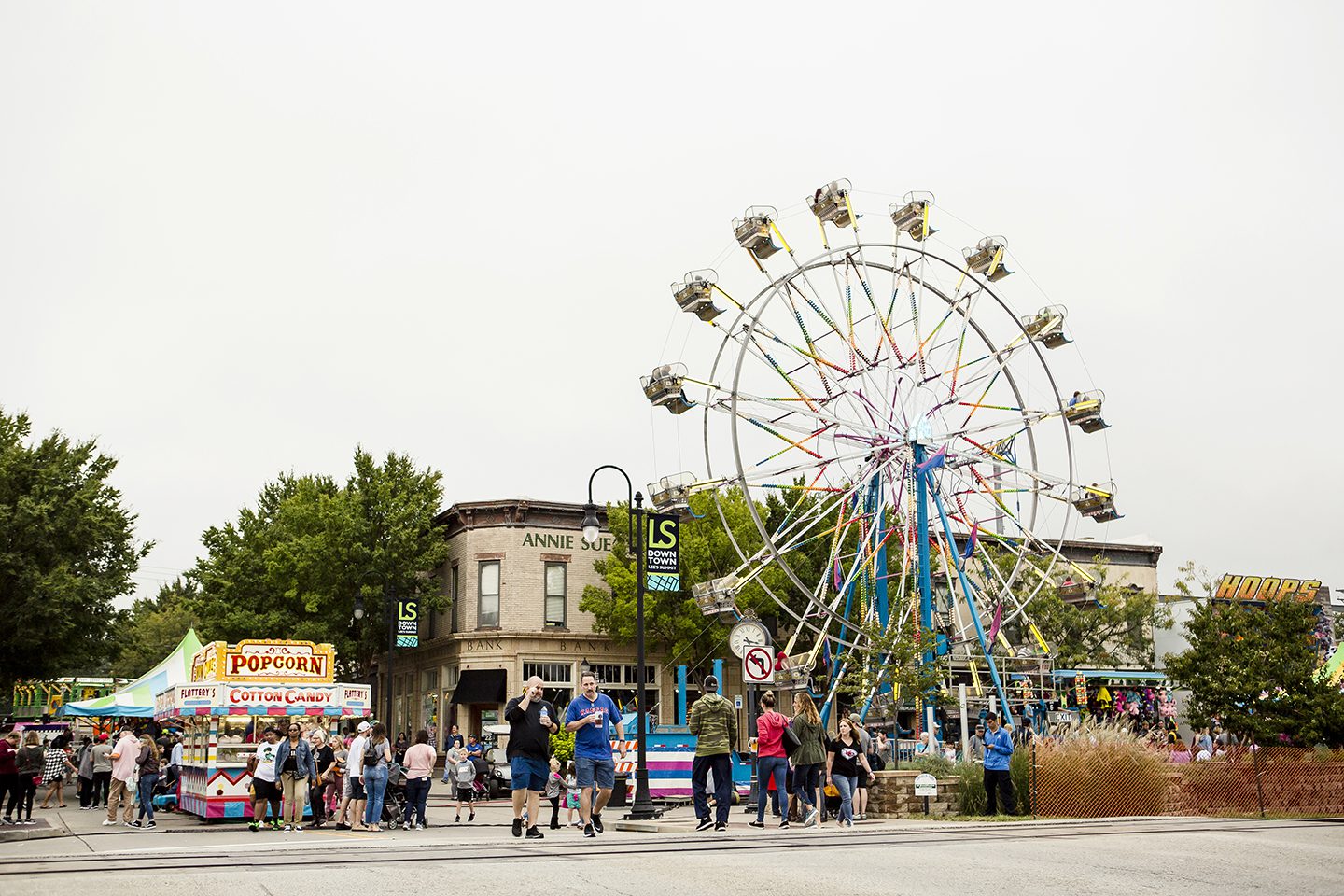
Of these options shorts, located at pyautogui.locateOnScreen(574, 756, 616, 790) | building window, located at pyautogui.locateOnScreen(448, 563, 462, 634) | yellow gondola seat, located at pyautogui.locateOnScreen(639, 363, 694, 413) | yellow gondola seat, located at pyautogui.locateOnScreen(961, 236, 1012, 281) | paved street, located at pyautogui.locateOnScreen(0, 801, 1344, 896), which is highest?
yellow gondola seat, located at pyautogui.locateOnScreen(961, 236, 1012, 281)

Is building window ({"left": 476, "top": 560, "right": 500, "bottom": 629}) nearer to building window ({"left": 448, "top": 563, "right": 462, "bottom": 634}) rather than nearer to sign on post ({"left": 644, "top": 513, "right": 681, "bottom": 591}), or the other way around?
building window ({"left": 448, "top": 563, "right": 462, "bottom": 634})

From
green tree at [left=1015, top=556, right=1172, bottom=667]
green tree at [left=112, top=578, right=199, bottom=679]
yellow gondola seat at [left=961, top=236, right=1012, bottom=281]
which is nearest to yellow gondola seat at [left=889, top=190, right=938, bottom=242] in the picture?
yellow gondola seat at [left=961, top=236, right=1012, bottom=281]

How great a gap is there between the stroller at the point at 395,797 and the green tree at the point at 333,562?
23.3 meters

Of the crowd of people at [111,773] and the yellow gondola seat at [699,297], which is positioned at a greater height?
the yellow gondola seat at [699,297]

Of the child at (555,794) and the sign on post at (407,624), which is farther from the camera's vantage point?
the sign on post at (407,624)

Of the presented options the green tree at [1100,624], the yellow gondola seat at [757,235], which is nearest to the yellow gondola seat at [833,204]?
the yellow gondola seat at [757,235]

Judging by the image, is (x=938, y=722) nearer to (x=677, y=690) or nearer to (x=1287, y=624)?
(x=1287, y=624)

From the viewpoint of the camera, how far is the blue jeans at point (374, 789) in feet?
64.0

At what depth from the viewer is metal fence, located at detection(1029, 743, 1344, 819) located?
18.4 meters

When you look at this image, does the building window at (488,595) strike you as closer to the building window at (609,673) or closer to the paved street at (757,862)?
the building window at (609,673)

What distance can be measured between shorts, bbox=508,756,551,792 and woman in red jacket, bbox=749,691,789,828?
3.95 metres

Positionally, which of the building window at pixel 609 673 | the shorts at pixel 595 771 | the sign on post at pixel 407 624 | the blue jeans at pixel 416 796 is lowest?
the blue jeans at pixel 416 796

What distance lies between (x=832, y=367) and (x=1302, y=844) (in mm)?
20628

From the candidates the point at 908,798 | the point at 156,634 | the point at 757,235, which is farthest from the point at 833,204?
the point at 156,634
